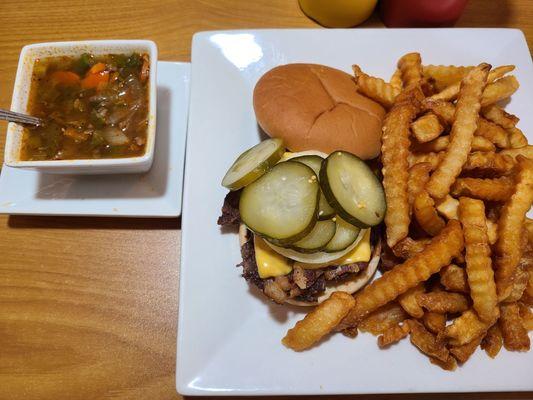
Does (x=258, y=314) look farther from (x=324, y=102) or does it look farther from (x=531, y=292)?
(x=531, y=292)

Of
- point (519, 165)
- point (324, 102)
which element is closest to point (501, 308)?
point (519, 165)

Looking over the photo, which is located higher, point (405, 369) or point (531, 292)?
point (531, 292)

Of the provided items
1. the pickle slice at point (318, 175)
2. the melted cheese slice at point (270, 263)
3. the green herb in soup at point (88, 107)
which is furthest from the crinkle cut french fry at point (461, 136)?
the green herb in soup at point (88, 107)

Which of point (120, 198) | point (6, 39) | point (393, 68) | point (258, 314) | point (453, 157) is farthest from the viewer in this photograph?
point (6, 39)

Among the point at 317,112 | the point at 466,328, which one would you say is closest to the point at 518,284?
the point at 466,328

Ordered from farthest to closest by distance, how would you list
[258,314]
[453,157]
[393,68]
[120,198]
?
1. [393,68]
2. [120,198]
3. [258,314]
4. [453,157]

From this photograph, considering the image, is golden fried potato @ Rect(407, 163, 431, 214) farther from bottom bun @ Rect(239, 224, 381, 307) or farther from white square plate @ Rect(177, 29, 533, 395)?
white square plate @ Rect(177, 29, 533, 395)

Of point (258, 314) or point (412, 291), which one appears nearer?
point (412, 291)

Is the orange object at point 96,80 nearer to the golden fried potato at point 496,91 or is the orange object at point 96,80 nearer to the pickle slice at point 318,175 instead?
the pickle slice at point 318,175
